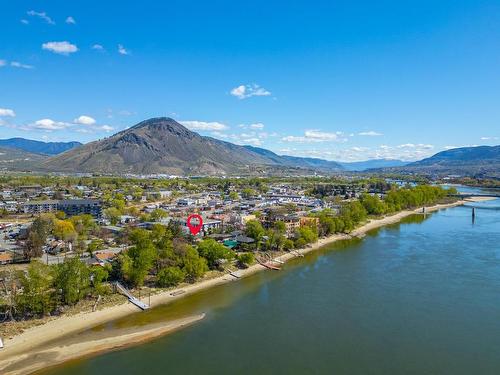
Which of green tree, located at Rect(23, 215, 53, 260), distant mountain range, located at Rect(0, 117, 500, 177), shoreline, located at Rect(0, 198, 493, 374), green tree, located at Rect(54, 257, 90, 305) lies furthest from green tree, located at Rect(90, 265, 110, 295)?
distant mountain range, located at Rect(0, 117, 500, 177)

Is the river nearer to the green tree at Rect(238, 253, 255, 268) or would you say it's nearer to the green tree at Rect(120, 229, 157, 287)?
the green tree at Rect(238, 253, 255, 268)

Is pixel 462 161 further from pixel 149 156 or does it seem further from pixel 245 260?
pixel 245 260

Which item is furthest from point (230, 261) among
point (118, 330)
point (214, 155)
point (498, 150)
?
point (498, 150)

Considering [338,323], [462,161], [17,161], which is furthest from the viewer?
[462,161]

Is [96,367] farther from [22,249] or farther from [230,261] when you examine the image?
[22,249]

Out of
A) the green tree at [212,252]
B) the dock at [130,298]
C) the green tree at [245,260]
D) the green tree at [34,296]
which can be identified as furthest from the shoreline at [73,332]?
the green tree at [245,260]

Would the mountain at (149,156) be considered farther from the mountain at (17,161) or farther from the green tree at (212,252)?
the green tree at (212,252)

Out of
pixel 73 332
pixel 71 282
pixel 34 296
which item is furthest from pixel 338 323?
pixel 34 296
